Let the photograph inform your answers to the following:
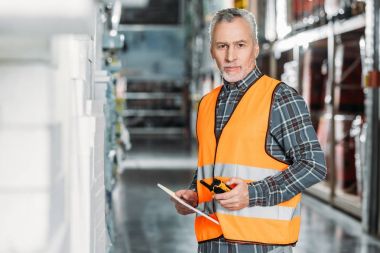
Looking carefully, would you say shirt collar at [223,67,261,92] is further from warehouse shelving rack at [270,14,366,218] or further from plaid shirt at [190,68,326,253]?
warehouse shelving rack at [270,14,366,218]

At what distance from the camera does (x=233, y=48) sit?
8.61 feet

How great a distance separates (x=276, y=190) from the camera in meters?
2.55

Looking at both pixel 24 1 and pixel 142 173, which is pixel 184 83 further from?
pixel 24 1

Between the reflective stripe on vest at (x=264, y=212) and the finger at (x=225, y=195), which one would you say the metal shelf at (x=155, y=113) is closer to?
the reflective stripe on vest at (x=264, y=212)

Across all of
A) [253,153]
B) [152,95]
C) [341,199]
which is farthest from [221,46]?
[152,95]

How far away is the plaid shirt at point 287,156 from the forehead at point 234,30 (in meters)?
0.22

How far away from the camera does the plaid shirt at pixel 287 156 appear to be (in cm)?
254

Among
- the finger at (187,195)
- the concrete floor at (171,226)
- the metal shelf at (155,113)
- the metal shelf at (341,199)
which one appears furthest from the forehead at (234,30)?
the metal shelf at (155,113)

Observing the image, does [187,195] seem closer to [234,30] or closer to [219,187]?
[219,187]

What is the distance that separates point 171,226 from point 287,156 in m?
6.45

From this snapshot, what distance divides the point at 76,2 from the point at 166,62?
30.2 metres

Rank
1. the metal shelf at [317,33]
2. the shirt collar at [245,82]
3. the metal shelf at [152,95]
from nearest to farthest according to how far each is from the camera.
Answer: the shirt collar at [245,82]
the metal shelf at [317,33]
the metal shelf at [152,95]

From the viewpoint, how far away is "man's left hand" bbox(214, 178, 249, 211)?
2.47 metres

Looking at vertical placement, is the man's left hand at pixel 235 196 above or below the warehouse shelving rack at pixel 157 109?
above
